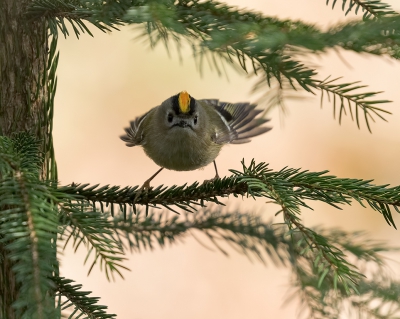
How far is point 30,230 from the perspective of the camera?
62 cm

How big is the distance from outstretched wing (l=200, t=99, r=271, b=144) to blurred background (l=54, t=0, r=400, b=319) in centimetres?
109

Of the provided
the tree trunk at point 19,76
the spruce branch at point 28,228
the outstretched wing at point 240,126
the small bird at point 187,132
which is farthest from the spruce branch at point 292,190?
the outstretched wing at point 240,126

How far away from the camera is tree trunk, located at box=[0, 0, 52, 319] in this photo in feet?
3.02

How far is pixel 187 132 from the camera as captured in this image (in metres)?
1.57

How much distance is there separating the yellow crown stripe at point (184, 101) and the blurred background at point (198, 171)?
4.23 feet

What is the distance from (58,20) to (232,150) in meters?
2.28

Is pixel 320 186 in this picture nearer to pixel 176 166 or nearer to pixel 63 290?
pixel 63 290

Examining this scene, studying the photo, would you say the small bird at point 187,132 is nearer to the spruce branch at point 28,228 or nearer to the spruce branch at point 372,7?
the spruce branch at point 372,7

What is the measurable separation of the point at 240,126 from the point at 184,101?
23 centimetres

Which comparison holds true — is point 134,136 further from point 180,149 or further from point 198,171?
point 198,171

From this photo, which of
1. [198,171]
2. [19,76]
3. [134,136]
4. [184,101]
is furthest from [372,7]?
[198,171]

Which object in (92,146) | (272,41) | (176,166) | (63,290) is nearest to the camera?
(272,41)

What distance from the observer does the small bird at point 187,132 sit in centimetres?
156

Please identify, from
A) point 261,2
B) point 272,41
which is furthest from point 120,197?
point 261,2
